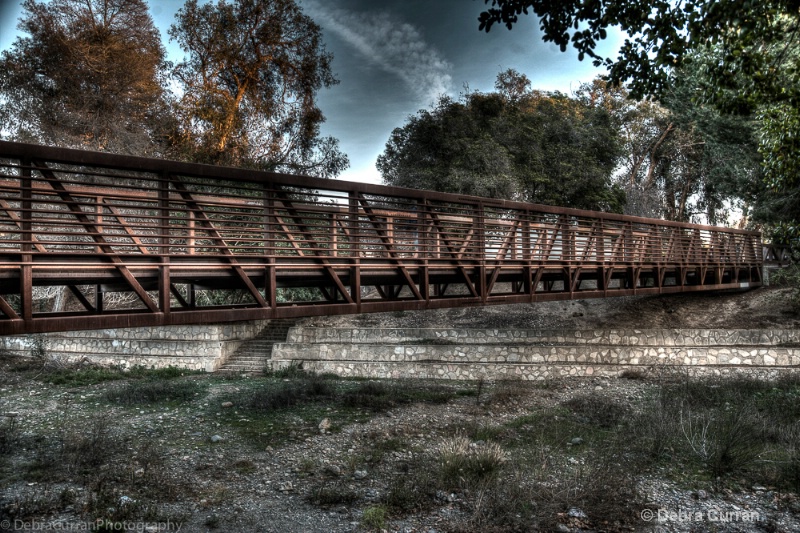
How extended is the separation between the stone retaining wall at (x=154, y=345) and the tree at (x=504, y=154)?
453 inches

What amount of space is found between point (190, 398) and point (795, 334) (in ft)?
50.7

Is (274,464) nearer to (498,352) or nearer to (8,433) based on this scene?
(8,433)

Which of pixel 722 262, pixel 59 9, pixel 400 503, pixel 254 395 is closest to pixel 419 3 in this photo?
pixel 59 9

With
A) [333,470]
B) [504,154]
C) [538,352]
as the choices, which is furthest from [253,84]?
[333,470]

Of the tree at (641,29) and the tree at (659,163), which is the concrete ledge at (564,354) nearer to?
the tree at (641,29)

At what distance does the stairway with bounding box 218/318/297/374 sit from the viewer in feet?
52.6

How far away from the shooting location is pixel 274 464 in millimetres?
7828

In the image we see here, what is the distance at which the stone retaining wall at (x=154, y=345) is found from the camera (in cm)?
1620

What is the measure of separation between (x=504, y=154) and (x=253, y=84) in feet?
38.1

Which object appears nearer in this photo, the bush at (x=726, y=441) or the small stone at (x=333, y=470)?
the bush at (x=726, y=441)

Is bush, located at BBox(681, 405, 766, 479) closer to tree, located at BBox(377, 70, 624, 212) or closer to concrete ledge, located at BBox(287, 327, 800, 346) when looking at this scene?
concrete ledge, located at BBox(287, 327, 800, 346)

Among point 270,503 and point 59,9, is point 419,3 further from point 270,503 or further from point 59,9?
point 270,503

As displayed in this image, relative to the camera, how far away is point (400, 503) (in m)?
6.27

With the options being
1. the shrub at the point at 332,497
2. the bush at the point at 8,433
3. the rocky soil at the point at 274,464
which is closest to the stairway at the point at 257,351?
the rocky soil at the point at 274,464
